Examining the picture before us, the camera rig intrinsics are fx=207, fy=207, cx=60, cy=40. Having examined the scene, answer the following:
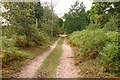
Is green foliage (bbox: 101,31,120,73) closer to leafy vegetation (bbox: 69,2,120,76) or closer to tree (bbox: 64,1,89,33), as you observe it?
leafy vegetation (bbox: 69,2,120,76)

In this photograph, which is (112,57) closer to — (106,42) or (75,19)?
(106,42)

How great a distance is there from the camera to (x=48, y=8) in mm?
50938

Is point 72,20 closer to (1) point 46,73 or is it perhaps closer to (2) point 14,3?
(2) point 14,3

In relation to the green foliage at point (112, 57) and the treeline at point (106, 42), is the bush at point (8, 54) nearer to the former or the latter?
the treeline at point (106, 42)

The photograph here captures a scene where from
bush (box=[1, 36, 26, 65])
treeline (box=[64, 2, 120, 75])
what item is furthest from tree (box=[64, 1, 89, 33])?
bush (box=[1, 36, 26, 65])

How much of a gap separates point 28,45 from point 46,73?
11.4 meters

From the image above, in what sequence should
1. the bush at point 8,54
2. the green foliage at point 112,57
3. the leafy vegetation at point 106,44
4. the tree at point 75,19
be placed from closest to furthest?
the green foliage at point 112,57, the leafy vegetation at point 106,44, the bush at point 8,54, the tree at point 75,19

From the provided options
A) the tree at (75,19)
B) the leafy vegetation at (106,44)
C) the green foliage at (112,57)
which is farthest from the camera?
the tree at (75,19)

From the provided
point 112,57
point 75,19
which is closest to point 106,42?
point 112,57

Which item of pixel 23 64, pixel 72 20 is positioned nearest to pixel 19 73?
pixel 23 64

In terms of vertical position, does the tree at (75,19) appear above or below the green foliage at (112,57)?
above

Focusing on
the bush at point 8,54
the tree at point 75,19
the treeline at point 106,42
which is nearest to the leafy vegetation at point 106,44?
the treeline at point 106,42

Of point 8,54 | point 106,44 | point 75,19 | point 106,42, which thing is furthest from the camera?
point 75,19

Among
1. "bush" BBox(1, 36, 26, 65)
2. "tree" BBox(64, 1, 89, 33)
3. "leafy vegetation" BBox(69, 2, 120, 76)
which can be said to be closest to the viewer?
"leafy vegetation" BBox(69, 2, 120, 76)
